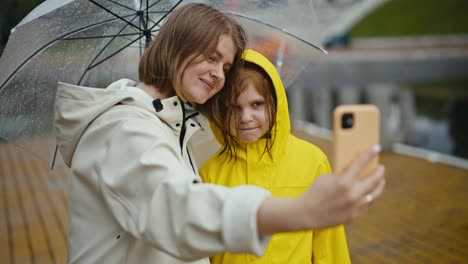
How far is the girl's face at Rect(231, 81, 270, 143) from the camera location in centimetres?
219

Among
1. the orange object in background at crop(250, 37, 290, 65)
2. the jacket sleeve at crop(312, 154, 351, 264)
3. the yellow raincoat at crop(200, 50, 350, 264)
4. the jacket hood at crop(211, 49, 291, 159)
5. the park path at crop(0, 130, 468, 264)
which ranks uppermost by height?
the orange object in background at crop(250, 37, 290, 65)

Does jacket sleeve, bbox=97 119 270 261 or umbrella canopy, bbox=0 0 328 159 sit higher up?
umbrella canopy, bbox=0 0 328 159

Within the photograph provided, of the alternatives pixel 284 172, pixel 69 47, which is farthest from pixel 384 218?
pixel 69 47

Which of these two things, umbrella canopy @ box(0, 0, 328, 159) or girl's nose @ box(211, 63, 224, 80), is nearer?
girl's nose @ box(211, 63, 224, 80)

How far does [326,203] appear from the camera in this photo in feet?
3.58

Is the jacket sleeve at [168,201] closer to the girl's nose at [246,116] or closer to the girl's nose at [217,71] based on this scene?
A: the girl's nose at [217,71]

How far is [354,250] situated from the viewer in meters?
5.12

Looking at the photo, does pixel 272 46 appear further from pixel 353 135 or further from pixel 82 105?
pixel 353 135

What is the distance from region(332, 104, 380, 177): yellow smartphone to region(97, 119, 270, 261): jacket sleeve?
181mm

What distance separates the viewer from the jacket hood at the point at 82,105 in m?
1.51

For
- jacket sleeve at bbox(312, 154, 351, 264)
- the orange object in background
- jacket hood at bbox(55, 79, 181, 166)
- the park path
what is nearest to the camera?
jacket hood at bbox(55, 79, 181, 166)

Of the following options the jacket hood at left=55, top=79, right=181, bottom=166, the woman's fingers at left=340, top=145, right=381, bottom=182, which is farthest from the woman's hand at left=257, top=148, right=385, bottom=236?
the jacket hood at left=55, top=79, right=181, bottom=166

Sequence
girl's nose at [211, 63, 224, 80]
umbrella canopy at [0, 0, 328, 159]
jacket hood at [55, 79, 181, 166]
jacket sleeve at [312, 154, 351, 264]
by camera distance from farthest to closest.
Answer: jacket sleeve at [312, 154, 351, 264] → umbrella canopy at [0, 0, 328, 159] → girl's nose at [211, 63, 224, 80] → jacket hood at [55, 79, 181, 166]

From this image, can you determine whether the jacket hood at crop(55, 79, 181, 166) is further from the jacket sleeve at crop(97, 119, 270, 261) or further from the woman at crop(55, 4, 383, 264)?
the jacket sleeve at crop(97, 119, 270, 261)
